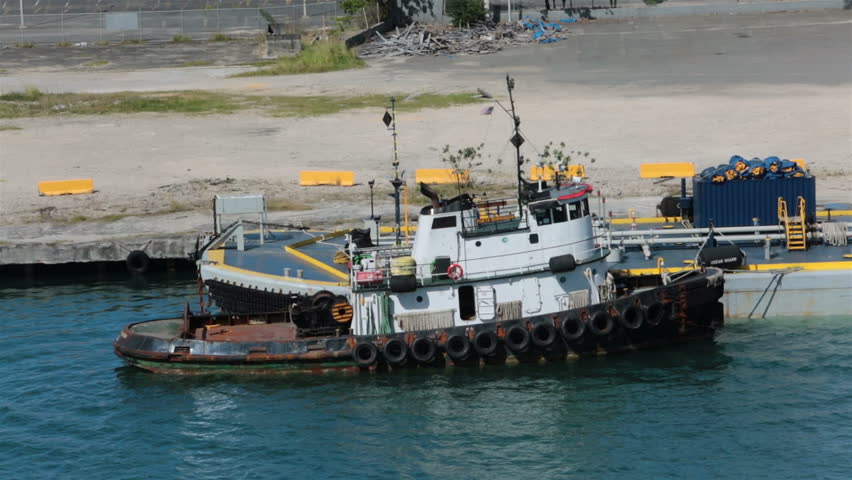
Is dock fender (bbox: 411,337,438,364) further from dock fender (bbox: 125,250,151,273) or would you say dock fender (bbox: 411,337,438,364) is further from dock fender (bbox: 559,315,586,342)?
dock fender (bbox: 125,250,151,273)

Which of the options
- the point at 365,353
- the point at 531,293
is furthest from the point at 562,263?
the point at 365,353

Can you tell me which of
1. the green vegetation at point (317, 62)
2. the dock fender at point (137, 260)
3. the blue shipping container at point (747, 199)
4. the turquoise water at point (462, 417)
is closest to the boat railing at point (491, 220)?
the turquoise water at point (462, 417)

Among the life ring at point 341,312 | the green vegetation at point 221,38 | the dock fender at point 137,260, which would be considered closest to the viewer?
the life ring at point 341,312

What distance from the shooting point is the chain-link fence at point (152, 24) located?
85.9 metres

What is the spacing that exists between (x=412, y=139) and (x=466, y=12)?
26.6m

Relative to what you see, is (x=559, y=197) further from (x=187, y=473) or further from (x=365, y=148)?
(x=365, y=148)

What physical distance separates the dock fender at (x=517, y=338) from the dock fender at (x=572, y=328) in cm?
88

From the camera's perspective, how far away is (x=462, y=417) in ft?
89.1

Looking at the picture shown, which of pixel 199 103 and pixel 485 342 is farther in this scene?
pixel 199 103

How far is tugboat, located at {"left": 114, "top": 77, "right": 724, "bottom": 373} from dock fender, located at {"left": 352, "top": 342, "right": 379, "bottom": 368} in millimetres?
24

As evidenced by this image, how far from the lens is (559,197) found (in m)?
29.5

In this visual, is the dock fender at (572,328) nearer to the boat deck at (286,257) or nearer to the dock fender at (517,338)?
the dock fender at (517,338)

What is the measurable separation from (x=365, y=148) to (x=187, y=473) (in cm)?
2744

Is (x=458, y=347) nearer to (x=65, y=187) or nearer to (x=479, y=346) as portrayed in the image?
(x=479, y=346)
